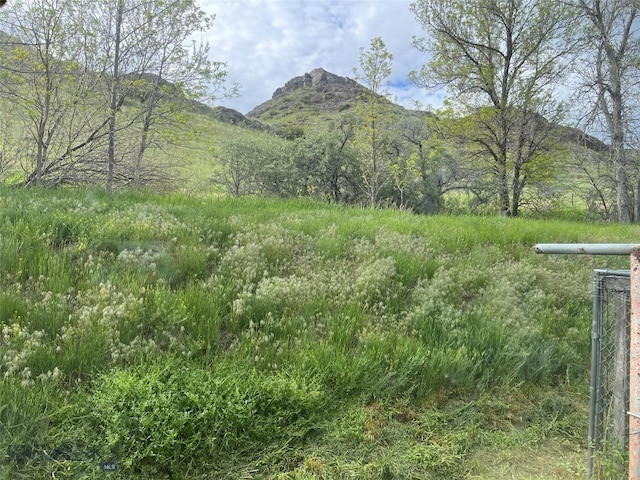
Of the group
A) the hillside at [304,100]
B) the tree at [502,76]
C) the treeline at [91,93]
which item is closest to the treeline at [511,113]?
the tree at [502,76]

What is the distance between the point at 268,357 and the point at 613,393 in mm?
2731

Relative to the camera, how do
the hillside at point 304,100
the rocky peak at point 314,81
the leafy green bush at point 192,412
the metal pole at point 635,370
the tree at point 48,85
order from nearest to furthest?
the metal pole at point 635,370 → the leafy green bush at point 192,412 → the tree at point 48,85 → the hillside at point 304,100 → the rocky peak at point 314,81

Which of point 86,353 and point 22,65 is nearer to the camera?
point 86,353

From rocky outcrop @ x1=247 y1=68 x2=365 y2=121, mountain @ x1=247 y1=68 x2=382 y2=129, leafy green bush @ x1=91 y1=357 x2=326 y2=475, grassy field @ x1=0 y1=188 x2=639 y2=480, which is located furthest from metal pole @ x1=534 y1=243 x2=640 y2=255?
rocky outcrop @ x1=247 y1=68 x2=365 y2=121

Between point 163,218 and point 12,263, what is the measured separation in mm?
2162

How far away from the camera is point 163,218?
5770mm

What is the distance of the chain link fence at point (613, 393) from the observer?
2660 mm

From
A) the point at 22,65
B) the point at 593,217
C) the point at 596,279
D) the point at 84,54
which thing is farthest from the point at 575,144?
the point at 22,65

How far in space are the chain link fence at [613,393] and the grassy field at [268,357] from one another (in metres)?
0.19

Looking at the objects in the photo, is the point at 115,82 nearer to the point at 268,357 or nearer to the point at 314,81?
the point at 268,357

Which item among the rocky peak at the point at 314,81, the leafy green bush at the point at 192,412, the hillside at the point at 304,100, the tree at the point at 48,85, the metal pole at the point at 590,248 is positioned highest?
the rocky peak at the point at 314,81

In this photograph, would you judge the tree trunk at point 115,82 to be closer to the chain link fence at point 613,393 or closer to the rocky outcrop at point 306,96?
the chain link fence at point 613,393

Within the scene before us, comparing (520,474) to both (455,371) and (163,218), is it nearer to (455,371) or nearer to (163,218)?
(455,371)

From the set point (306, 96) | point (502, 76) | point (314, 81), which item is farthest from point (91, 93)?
point (314, 81)
